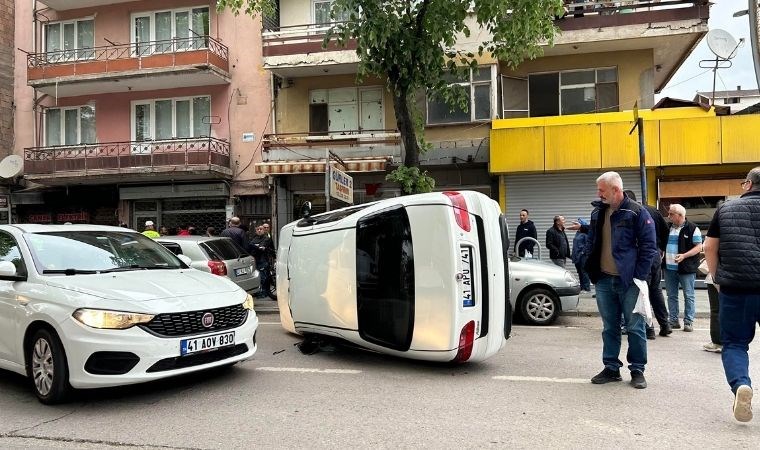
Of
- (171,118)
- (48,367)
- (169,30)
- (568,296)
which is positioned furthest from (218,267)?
(169,30)

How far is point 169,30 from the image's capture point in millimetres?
17391

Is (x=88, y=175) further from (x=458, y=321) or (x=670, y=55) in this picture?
(x=670, y=55)

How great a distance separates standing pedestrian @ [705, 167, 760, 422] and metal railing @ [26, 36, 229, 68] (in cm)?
1544

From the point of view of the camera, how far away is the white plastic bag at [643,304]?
15.0ft

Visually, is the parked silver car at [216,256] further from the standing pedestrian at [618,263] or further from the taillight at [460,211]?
the standing pedestrian at [618,263]

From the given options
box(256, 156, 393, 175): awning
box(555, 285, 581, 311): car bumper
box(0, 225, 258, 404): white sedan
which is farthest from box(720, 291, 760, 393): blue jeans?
box(256, 156, 393, 175): awning

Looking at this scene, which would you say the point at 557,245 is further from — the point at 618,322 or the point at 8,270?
the point at 8,270

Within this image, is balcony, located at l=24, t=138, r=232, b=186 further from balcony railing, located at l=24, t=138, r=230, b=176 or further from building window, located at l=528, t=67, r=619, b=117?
building window, located at l=528, t=67, r=619, b=117

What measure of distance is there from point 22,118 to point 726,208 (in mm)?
20999

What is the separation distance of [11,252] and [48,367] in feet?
4.58

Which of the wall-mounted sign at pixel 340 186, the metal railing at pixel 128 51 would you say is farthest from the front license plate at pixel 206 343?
the metal railing at pixel 128 51

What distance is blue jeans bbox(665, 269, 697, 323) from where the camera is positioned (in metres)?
7.47

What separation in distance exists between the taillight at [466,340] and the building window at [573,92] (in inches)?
435

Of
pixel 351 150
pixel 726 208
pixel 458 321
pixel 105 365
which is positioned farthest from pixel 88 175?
pixel 726 208
